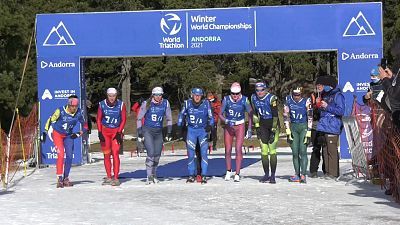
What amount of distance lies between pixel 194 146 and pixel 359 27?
22.1 feet

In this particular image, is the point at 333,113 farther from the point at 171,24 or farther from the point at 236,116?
the point at 171,24

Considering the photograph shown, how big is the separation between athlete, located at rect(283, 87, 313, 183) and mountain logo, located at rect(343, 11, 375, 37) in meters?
5.14

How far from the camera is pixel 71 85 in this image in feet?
65.8

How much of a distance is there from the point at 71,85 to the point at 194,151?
6245mm

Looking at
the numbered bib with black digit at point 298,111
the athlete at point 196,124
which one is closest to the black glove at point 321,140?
the numbered bib with black digit at point 298,111

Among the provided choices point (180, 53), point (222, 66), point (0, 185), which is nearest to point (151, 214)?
point (0, 185)

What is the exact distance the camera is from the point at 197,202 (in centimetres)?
1191

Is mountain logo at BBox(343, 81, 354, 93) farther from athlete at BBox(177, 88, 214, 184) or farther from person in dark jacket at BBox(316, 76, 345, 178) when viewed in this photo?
athlete at BBox(177, 88, 214, 184)

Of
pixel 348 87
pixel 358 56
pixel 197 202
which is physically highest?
pixel 358 56

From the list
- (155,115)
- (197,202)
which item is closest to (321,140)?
(155,115)

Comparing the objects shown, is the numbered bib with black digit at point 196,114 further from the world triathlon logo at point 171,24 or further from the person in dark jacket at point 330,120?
the world triathlon logo at point 171,24

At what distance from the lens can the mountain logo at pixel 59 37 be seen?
1980 centimetres

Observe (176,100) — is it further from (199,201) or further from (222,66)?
(199,201)

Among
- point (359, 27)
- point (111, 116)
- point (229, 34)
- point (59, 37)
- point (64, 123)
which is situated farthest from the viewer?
point (59, 37)
